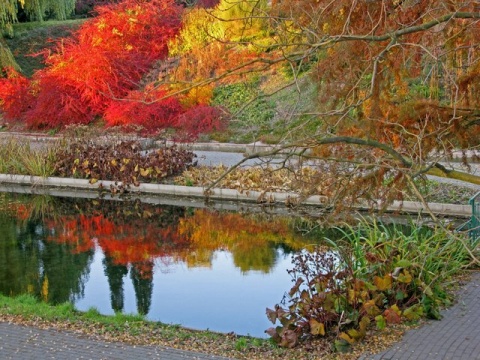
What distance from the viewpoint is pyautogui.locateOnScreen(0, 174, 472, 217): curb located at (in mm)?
15172

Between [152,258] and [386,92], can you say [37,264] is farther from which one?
[386,92]

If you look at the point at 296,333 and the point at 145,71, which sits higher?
the point at 145,71

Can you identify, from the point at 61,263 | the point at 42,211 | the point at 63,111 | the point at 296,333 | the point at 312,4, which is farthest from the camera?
the point at 63,111

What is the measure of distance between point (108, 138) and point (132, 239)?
6337 millimetres

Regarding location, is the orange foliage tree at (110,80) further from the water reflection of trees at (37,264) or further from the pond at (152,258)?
the water reflection of trees at (37,264)

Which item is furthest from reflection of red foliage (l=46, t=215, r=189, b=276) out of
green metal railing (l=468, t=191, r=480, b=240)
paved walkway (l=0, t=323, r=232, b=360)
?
green metal railing (l=468, t=191, r=480, b=240)

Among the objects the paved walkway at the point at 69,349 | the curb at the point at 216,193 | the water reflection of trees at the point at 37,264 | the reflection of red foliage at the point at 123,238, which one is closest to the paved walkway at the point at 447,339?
the paved walkway at the point at 69,349

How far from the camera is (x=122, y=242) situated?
14.4 meters

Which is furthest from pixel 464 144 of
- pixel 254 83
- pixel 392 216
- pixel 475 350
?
pixel 254 83

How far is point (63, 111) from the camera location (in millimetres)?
26812

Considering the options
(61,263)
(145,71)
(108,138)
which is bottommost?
(61,263)

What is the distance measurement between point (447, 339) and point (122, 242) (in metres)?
8.19

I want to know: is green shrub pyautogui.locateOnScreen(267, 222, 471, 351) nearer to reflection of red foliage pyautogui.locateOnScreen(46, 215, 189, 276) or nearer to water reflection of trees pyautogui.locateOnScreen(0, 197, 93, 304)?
water reflection of trees pyautogui.locateOnScreen(0, 197, 93, 304)

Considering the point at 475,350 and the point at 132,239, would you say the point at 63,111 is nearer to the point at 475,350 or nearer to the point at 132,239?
the point at 132,239
